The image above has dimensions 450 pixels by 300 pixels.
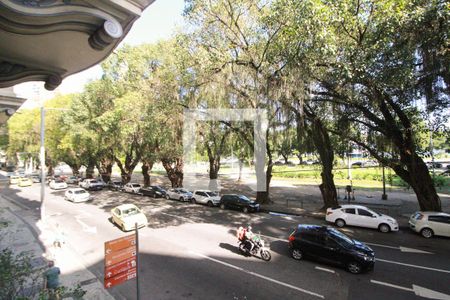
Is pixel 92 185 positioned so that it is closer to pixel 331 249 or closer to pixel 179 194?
pixel 179 194

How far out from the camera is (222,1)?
52.7ft

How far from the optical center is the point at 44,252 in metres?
12.6

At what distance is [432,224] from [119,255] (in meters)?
15.1

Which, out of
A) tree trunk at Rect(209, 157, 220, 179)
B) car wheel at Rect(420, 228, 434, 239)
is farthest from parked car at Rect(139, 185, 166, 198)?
car wheel at Rect(420, 228, 434, 239)

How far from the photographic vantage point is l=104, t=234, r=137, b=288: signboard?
580cm

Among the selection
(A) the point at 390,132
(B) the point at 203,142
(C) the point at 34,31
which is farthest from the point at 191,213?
(C) the point at 34,31

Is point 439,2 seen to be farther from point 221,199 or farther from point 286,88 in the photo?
point 221,199

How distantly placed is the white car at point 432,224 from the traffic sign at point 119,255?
14.7m

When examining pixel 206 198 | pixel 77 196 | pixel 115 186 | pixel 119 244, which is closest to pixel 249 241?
pixel 119 244

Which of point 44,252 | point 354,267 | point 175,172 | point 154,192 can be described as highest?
point 175,172

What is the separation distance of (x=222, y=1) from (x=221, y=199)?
558 inches

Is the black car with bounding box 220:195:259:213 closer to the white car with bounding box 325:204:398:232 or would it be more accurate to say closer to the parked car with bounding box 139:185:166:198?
the white car with bounding box 325:204:398:232

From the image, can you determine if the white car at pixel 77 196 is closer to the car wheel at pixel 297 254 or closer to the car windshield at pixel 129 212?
the car windshield at pixel 129 212

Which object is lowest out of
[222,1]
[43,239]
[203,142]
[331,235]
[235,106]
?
A: [43,239]
